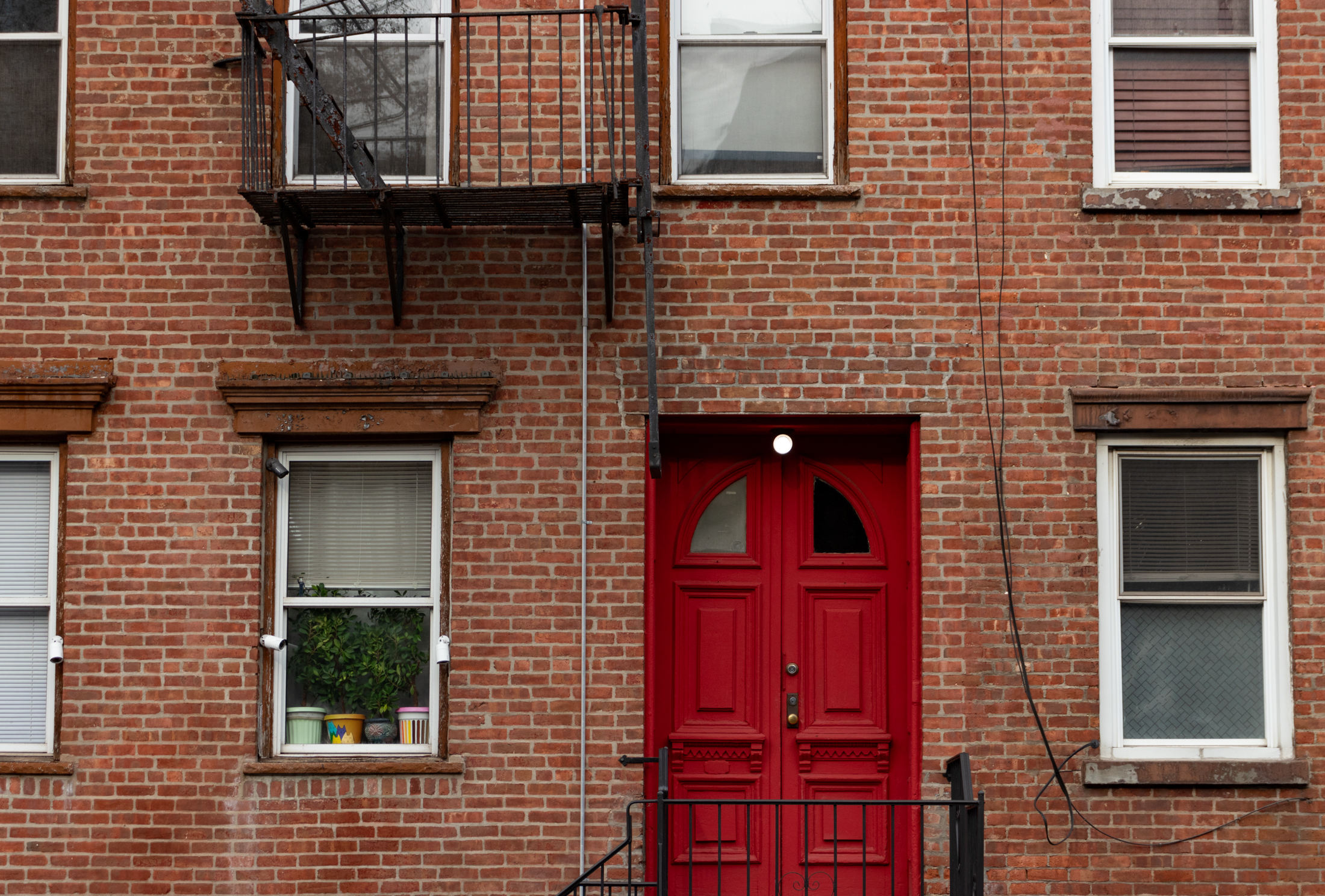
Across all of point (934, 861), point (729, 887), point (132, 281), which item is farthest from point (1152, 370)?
point (132, 281)

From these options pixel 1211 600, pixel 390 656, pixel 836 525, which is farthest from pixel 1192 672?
pixel 390 656

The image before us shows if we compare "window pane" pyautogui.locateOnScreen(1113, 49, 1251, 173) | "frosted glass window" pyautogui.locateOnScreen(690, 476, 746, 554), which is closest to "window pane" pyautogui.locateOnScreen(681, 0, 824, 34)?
"window pane" pyautogui.locateOnScreen(1113, 49, 1251, 173)

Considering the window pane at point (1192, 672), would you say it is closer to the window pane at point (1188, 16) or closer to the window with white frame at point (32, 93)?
the window pane at point (1188, 16)

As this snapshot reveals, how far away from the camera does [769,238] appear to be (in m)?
6.67

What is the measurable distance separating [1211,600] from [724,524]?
8.43ft

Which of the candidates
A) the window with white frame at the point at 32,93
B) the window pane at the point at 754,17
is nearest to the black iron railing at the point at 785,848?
the window pane at the point at 754,17

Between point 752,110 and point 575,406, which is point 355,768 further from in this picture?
point 752,110

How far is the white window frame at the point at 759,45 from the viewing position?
22.4 ft

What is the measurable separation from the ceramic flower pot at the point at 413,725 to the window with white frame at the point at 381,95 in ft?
9.24

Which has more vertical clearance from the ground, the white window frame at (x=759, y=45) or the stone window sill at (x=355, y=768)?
the white window frame at (x=759, y=45)

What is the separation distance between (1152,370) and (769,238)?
2100 mm

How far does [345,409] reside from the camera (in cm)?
659

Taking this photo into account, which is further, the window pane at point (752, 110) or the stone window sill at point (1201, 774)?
the window pane at point (752, 110)

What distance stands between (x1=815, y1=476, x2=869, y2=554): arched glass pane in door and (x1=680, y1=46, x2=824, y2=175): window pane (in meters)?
1.76
